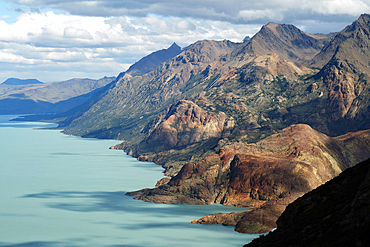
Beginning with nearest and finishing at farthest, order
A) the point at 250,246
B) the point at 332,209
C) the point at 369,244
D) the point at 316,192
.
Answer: the point at 369,244
the point at 332,209
the point at 250,246
the point at 316,192

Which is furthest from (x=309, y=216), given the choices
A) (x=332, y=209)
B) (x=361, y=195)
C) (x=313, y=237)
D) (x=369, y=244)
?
(x=369, y=244)

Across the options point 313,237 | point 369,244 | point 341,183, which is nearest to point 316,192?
point 341,183

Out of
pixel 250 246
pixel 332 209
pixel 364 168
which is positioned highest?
pixel 364 168

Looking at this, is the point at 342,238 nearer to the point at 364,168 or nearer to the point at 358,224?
the point at 358,224

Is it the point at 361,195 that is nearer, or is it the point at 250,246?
the point at 361,195

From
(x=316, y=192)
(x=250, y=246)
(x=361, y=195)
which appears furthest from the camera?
(x=316, y=192)

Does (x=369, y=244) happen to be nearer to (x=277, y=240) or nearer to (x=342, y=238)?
(x=342, y=238)

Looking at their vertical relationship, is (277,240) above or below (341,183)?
below
